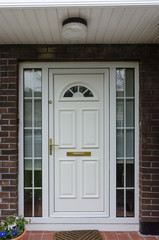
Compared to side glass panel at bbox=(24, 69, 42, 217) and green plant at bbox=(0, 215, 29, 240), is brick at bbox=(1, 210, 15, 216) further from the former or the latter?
green plant at bbox=(0, 215, 29, 240)

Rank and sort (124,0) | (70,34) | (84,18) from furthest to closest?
(70,34) → (84,18) → (124,0)

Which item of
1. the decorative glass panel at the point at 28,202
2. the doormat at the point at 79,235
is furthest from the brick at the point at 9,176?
the doormat at the point at 79,235

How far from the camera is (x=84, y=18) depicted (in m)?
1.90

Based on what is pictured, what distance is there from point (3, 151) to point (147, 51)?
2307mm

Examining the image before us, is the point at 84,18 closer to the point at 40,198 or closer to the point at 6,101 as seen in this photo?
the point at 6,101

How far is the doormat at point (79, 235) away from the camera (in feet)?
7.84

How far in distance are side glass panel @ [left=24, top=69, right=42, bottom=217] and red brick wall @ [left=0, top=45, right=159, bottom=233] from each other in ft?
0.54

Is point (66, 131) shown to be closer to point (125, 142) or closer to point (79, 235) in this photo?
point (125, 142)

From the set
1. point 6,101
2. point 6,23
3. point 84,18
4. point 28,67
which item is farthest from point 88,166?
point 6,23

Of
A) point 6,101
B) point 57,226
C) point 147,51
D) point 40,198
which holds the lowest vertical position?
point 57,226

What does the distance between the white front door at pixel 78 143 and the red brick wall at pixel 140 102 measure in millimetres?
328

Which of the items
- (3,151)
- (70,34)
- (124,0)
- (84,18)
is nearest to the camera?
(124,0)

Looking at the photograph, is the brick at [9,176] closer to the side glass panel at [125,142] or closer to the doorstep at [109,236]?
the doorstep at [109,236]

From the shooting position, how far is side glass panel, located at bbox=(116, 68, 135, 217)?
8.64 feet
